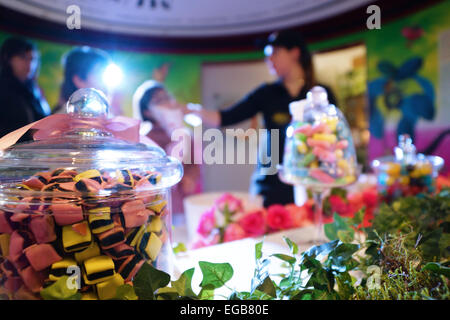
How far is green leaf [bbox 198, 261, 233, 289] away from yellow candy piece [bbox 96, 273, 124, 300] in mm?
98

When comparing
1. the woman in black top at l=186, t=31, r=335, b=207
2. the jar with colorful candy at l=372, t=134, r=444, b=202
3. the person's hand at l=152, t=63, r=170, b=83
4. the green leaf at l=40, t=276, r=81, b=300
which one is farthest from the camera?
the person's hand at l=152, t=63, r=170, b=83

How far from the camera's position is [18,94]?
143 cm

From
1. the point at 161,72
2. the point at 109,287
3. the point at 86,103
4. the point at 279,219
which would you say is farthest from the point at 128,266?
the point at 161,72

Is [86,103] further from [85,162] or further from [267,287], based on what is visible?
[267,287]

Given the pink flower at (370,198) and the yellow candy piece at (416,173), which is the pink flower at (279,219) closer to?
the pink flower at (370,198)

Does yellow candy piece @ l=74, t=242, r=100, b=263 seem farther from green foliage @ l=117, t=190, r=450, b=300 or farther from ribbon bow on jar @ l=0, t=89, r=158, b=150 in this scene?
ribbon bow on jar @ l=0, t=89, r=158, b=150

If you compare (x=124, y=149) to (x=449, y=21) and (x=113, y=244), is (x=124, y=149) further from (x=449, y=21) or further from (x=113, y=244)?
(x=449, y=21)

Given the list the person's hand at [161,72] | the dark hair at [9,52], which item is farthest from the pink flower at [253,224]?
the person's hand at [161,72]

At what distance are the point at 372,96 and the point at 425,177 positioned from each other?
8.83ft

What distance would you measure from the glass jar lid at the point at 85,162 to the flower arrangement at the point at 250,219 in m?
0.45

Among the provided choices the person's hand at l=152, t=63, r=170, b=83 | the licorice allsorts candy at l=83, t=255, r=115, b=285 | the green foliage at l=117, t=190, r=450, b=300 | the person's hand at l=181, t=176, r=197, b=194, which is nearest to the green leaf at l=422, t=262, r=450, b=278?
the green foliage at l=117, t=190, r=450, b=300

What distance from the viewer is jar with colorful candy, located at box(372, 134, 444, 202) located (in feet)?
3.32

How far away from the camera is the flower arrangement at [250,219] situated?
901 millimetres
